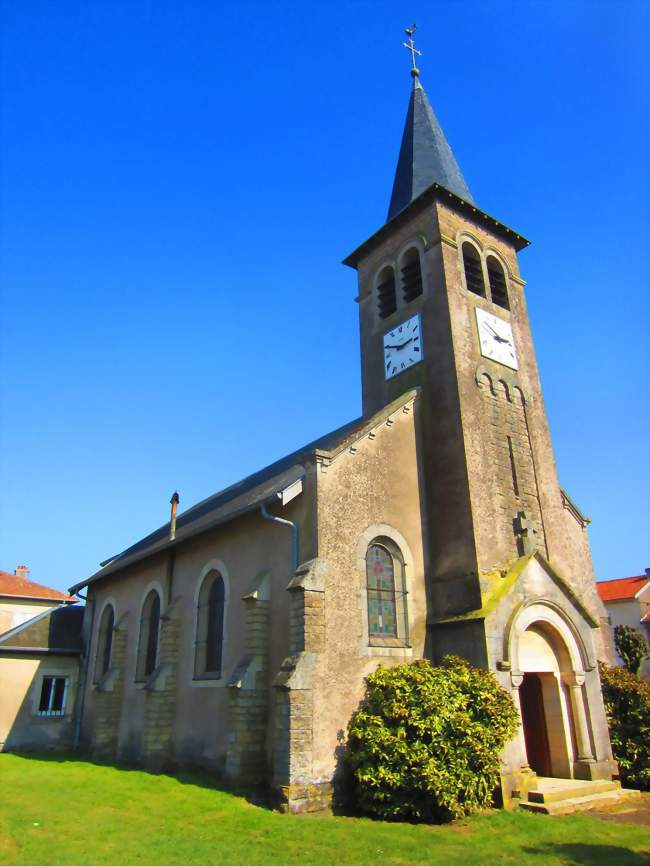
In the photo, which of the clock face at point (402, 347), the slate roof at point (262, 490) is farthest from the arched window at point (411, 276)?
the slate roof at point (262, 490)

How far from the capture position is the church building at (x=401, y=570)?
11.4 m

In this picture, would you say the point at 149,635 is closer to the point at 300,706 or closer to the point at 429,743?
the point at 300,706

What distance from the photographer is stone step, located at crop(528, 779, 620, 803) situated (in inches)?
418

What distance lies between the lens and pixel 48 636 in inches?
889

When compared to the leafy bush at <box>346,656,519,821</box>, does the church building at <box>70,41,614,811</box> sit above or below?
above

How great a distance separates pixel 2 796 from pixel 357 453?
9.34 meters

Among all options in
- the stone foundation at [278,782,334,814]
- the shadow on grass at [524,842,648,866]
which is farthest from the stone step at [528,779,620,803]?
the stone foundation at [278,782,334,814]

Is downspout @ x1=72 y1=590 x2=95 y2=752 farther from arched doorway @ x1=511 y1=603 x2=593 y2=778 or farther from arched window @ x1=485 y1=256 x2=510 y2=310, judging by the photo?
arched window @ x1=485 y1=256 x2=510 y2=310

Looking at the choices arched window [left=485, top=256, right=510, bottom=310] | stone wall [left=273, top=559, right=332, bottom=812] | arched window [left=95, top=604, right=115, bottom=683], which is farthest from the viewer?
arched window [left=95, top=604, right=115, bottom=683]

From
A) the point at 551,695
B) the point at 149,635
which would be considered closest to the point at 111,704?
the point at 149,635

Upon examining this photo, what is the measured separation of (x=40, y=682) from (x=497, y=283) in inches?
790

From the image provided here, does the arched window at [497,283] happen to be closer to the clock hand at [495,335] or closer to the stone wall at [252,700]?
the clock hand at [495,335]

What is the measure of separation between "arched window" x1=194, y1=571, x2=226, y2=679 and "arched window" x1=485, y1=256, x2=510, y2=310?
1058 cm

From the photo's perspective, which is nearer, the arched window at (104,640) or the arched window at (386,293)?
the arched window at (386,293)
